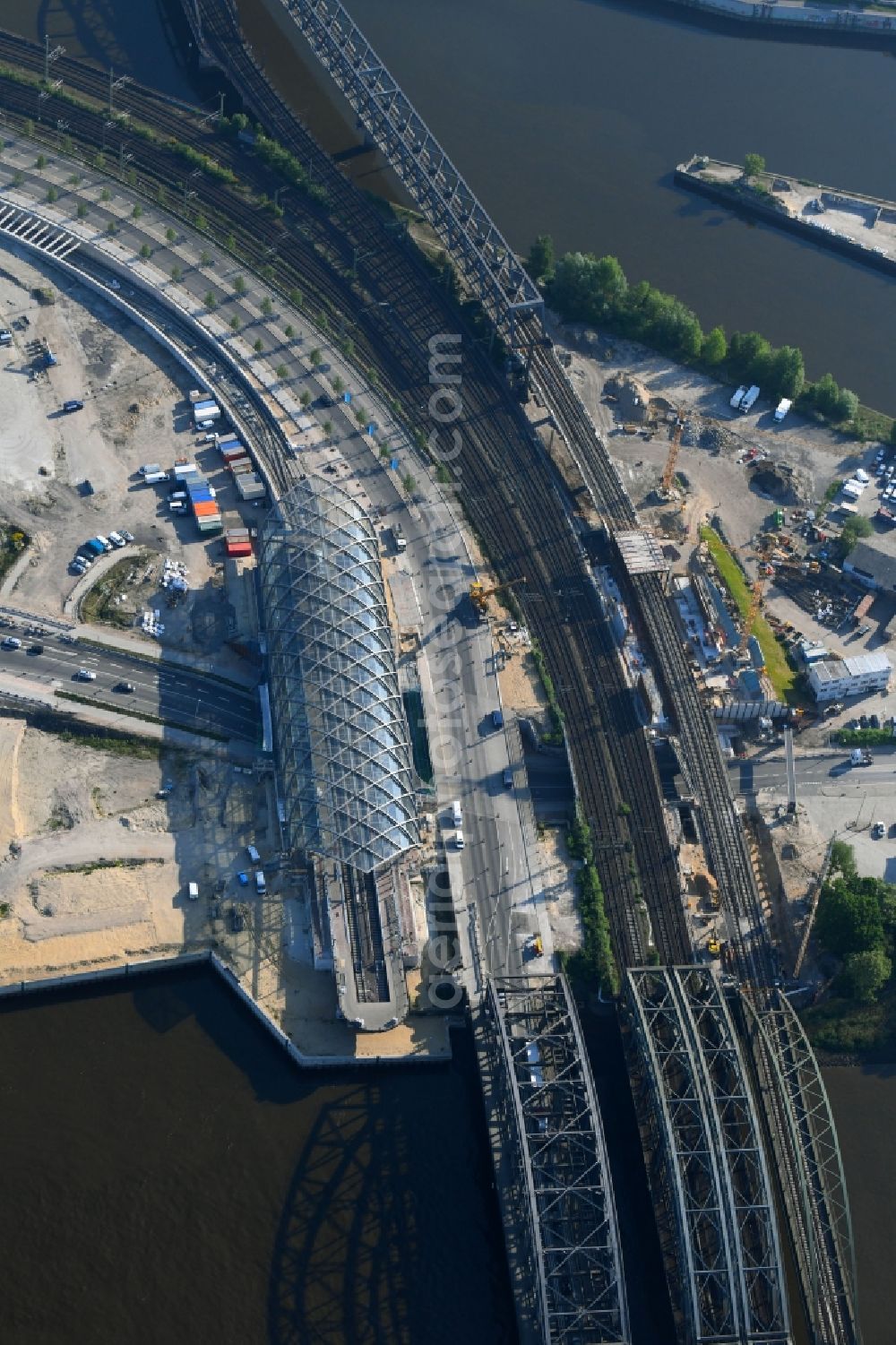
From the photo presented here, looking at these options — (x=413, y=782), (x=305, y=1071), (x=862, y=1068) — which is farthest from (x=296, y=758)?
(x=862, y=1068)

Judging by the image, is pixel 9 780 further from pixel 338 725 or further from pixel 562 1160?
pixel 562 1160

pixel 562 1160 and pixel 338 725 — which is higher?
pixel 338 725

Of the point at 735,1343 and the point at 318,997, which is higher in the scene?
the point at 318,997

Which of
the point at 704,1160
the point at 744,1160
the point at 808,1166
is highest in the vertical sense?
the point at 704,1160

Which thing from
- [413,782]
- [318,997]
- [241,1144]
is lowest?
[241,1144]

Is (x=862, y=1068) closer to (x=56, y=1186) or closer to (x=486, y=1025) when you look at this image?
(x=486, y=1025)

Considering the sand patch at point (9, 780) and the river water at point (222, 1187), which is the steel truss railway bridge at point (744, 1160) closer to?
the river water at point (222, 1187)

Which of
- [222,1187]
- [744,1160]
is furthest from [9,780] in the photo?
[744,1160]
